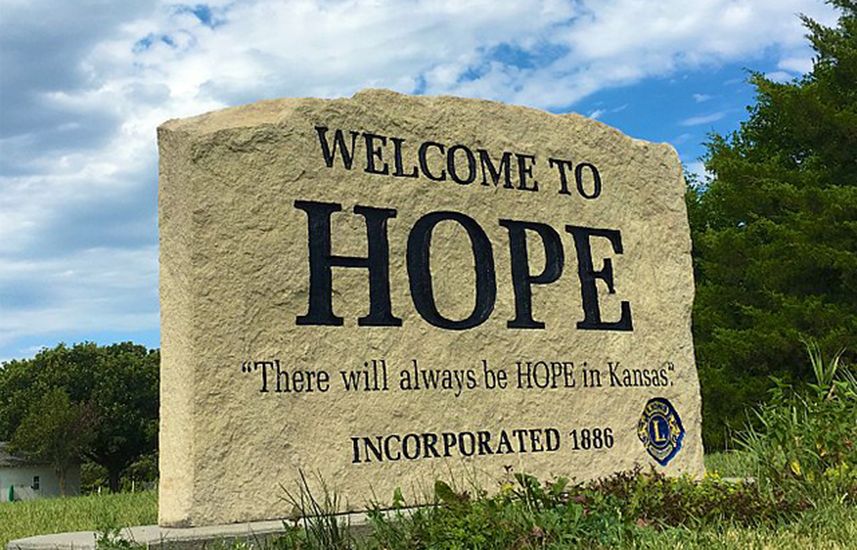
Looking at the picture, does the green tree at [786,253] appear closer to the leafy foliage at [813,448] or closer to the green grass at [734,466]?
the green grass at [734,466]

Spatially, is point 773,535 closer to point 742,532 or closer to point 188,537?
point 742,532

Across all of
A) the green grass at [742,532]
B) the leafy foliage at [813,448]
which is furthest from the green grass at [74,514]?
the leafy foliage at [813,448]

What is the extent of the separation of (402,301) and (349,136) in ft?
3.47

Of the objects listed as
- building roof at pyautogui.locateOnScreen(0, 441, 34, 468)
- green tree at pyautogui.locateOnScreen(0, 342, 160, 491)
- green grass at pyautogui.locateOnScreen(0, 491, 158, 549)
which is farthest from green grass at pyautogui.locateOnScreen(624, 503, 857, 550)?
building roof at pyautogui.locateOnScreen(0, 441, 34, 468)

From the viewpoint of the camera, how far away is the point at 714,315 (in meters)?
20.8

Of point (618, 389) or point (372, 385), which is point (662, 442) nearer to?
point (618, 389)

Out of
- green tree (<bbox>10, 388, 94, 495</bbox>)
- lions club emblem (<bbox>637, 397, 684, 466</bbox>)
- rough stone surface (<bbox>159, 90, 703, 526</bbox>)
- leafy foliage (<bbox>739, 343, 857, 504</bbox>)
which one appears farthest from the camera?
green tree (<bbox>10, 388, 94, 495</bbox>)

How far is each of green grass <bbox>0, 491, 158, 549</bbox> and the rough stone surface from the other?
1.46 m

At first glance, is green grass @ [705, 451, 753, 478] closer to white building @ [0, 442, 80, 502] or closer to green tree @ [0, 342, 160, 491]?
green tree @ [0, 342, 160, 491]

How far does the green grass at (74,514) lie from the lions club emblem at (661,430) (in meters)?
3.52

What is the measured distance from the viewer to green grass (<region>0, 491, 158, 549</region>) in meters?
7.38

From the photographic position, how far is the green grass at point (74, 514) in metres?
7.38

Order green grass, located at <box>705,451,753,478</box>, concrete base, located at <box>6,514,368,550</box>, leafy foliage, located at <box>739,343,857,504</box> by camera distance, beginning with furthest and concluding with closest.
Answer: green grass, located at <box>705,451,753,478</box>, leafy foliage, located at <box>739,343,857,504</box>, concrete base, located at <box>6,514,368,550</box>

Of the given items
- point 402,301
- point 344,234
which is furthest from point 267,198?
point 402,301
